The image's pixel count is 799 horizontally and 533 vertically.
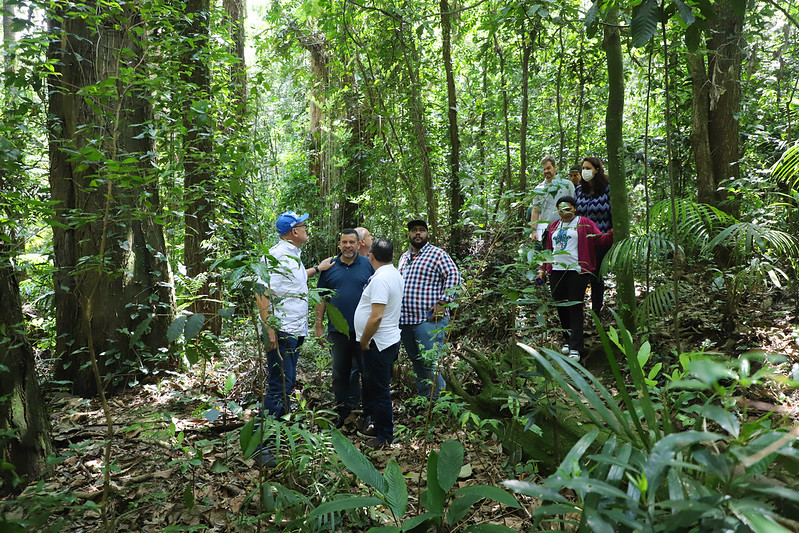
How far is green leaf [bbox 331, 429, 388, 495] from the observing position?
90.7 inches

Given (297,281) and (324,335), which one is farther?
(324,335)

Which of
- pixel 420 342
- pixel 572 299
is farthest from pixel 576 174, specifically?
pixel 420 342

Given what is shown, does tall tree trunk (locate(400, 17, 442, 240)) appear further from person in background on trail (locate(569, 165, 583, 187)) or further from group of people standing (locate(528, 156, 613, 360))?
person in background on trail (locate(569, 165, 583, 187))

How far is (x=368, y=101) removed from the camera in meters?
8.38

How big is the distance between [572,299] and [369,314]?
201cm

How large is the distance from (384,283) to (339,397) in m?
1.29

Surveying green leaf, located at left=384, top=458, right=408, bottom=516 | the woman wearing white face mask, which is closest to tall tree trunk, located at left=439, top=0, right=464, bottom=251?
the woman wearing white face mask

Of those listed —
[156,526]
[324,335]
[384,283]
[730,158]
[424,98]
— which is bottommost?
[156,526]

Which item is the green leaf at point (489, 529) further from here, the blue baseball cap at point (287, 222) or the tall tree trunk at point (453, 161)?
the tall tree trunk at point (453, 161)

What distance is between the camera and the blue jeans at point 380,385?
177 inches

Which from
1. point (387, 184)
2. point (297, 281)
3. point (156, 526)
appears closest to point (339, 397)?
point (297, 281)

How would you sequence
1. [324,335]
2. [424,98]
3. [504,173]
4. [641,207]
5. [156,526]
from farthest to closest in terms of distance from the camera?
[641,207] → [504,173] → [424,98] → [324,335] → [156,526]

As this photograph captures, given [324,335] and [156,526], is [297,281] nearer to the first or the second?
[324,335]

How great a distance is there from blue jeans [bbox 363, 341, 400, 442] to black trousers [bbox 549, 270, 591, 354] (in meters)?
1.67
